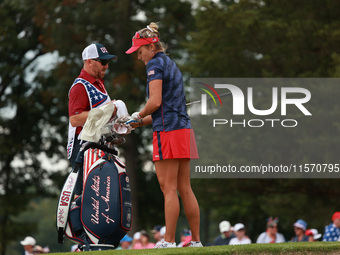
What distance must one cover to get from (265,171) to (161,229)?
654 centimetres

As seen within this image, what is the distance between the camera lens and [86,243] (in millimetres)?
6734

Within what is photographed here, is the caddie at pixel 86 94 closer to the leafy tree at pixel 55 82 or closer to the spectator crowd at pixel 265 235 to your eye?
the spectator crowd at pixel 265 235

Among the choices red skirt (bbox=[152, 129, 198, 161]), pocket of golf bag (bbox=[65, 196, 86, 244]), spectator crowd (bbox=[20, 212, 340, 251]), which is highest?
red skirt (bbox=[152, 129, 198, 161])

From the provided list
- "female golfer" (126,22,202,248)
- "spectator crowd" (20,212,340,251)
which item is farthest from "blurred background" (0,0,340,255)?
"female golfer" (126,22,202,248)

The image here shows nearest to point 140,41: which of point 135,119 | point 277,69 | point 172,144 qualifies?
point 135,119

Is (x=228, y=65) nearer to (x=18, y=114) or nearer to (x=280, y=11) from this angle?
(x=280, y=11)

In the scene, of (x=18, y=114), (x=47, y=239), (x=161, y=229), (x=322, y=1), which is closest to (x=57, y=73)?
(x=18, y=114)

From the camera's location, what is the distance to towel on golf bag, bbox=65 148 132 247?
666cm

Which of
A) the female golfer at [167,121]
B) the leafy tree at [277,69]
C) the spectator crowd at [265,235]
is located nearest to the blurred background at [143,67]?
the leafy tree at [277,69]

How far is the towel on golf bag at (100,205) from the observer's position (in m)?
6.66

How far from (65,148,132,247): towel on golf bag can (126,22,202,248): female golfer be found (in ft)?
1.33

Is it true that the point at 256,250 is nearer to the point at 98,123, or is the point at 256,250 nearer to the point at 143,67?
the point at 98,123

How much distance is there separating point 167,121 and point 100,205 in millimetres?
1020

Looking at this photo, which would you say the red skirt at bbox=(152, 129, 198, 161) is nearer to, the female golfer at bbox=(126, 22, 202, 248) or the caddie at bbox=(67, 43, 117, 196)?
the female golfer at bbox=(126, 22, 202, 248)
